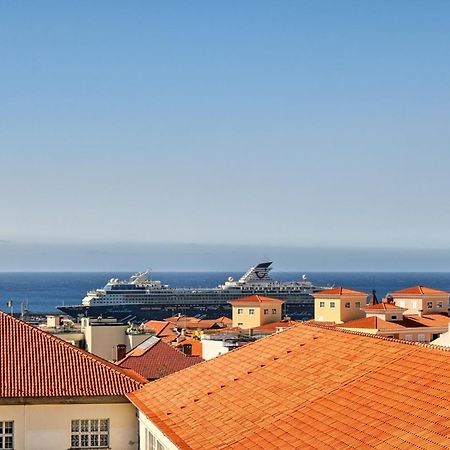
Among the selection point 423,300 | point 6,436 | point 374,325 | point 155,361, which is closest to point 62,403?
point 6,436

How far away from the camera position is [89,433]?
3027cm

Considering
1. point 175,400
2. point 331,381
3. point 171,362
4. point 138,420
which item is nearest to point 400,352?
point 331,381

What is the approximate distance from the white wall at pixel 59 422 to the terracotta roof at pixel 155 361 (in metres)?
15.3

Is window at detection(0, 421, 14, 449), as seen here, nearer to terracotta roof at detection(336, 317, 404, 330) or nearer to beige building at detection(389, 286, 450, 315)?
terracotta roof at detection(336, 317, 404, 330)

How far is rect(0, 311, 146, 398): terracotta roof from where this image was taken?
97.8 feet

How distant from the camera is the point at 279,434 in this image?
20.0 metres

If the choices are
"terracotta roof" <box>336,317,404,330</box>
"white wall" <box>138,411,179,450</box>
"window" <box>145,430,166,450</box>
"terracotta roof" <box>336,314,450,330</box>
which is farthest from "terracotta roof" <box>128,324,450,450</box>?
"terracotta roof" <box>336,317,404,330</box>

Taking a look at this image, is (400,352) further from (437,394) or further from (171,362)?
(171,362)

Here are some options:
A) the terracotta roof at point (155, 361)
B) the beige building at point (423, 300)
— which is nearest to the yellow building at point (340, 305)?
the beige building at point (423, 300)

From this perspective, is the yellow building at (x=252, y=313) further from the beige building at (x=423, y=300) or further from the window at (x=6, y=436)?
the window at (x=6, y=436)

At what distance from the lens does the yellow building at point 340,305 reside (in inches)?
4104

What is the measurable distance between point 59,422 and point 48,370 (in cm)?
166

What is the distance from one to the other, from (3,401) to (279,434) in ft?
38.9

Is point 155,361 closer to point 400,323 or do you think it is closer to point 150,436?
point 150,436
